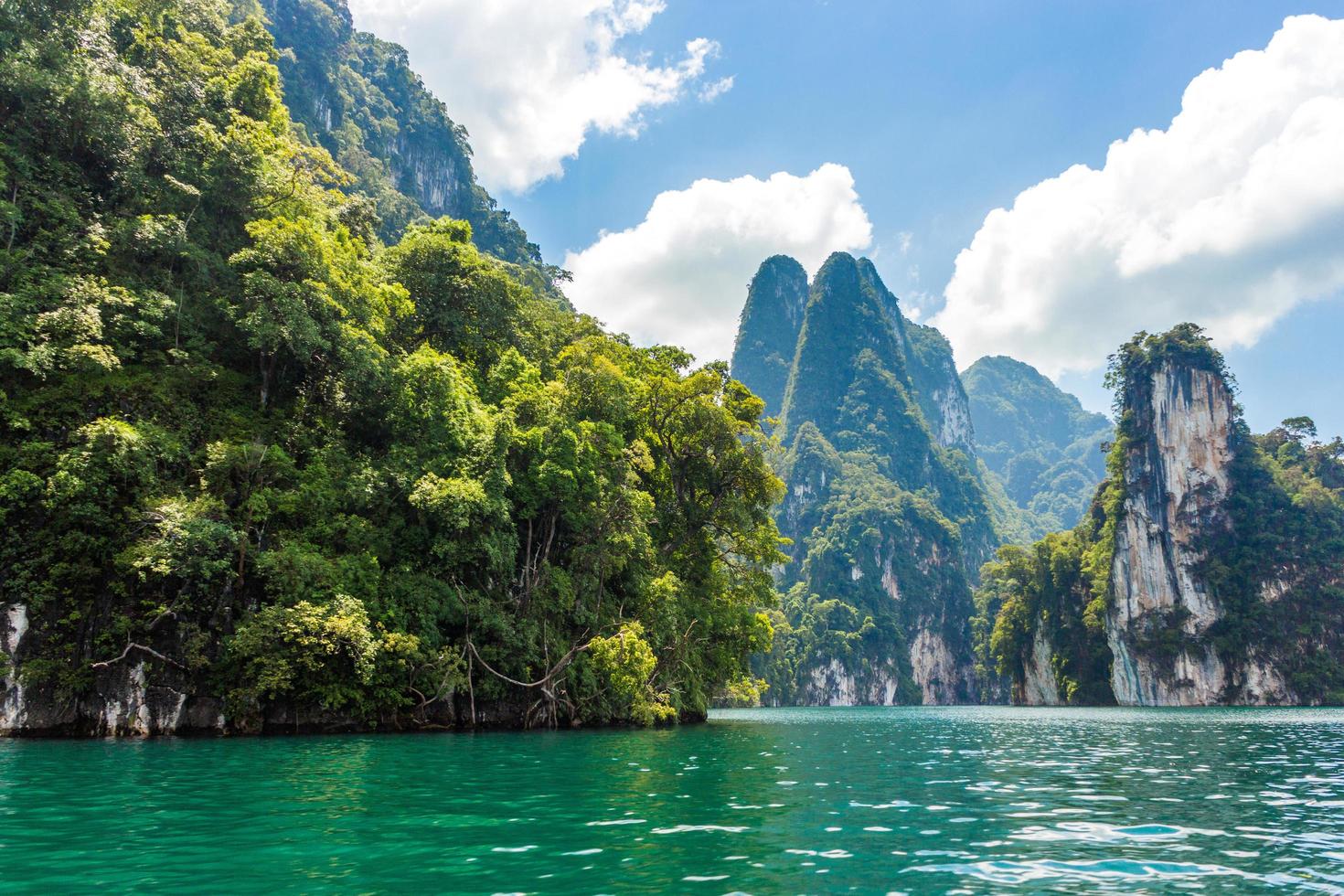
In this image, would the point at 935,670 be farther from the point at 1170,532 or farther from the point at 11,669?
the point at 11,669

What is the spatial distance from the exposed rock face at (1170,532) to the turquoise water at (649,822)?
70.8 metres

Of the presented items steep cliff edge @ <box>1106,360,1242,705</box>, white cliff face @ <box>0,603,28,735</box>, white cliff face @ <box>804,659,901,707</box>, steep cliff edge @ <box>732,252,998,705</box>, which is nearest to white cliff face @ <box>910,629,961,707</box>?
steep cliff edge @ <box>732,252,998,705</box>

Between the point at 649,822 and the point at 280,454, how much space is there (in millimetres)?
16517

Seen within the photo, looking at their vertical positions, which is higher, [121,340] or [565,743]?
[121,340]

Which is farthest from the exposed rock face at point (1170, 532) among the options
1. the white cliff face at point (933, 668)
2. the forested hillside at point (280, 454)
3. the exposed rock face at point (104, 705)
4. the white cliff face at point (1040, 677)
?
the exposed rock face at point (104, 705)

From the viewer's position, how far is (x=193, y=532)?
57.1 ft

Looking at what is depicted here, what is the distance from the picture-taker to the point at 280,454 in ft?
67.3

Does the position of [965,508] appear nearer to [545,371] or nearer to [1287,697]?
[1287,697]

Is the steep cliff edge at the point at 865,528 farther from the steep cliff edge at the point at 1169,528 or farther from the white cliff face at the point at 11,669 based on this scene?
the white cliff face at the point at 11,669

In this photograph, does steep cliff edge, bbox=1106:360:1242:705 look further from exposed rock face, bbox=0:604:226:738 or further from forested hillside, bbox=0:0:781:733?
exposed rock face, bbox=0:604:226:738

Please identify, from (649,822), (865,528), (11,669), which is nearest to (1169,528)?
(865,528)

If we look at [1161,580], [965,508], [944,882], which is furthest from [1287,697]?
[965,508]

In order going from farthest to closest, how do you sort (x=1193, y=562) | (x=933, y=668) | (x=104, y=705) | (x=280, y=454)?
(x=933, y=668) → (x=1193, y=562) → (x=280, y=454) → (x=104, y=705)

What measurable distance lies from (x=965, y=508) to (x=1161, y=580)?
102 metres
